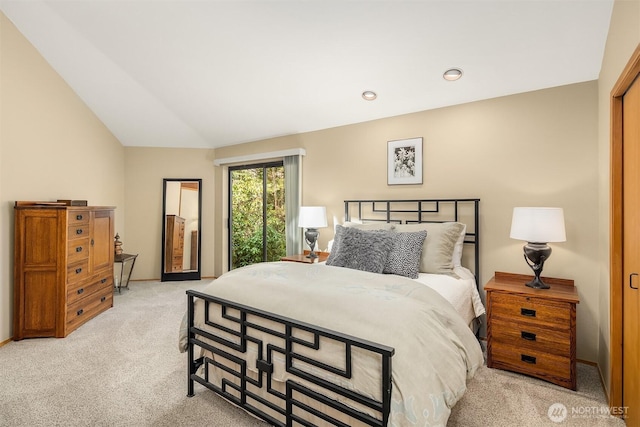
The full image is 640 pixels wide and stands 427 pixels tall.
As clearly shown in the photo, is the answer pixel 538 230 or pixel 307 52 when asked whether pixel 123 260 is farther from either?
pixel 538 230

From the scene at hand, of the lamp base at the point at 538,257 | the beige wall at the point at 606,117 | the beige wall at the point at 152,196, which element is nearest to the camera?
the beige wall at the point at 606,117

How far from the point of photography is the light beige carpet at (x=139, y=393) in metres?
1.98

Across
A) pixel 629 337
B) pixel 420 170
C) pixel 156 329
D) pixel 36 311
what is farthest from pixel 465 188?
pixel 36 311

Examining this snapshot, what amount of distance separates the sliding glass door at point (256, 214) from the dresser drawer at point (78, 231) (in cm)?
231

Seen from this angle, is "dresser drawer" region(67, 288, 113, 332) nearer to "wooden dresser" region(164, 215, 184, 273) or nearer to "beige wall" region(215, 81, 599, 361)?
"wooden dresser" region(164, 215, 184, 273)

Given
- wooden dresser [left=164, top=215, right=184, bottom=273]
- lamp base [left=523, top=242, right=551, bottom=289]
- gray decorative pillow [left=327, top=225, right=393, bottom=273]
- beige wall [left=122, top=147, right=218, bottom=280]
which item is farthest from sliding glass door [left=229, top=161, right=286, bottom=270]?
lamp base [left=523, top=242, right=551, bottom=289]

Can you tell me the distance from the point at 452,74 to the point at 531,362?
2448 millimetres

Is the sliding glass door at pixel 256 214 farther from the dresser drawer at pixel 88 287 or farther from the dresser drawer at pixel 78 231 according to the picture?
the dresser drawer at pixel 78 231

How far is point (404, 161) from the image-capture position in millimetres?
3639

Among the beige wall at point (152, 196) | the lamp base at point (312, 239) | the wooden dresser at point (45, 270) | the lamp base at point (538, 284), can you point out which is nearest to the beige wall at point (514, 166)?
the lamp base at point (538, 284)

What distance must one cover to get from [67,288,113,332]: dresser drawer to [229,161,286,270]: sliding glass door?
199 cm

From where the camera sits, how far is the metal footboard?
56.7 inches

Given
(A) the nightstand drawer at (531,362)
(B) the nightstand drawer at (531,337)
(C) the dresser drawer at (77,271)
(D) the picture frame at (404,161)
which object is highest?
(D) the picture frame at (404,161)

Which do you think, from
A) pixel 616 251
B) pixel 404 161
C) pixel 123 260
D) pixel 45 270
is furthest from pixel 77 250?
pixel 616 251
